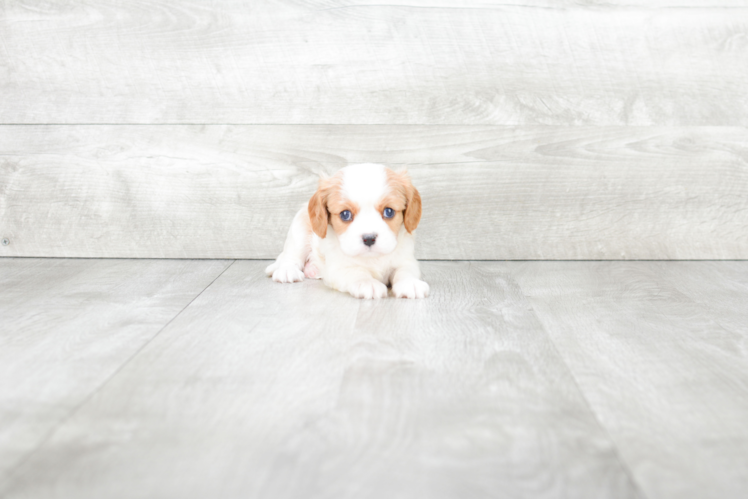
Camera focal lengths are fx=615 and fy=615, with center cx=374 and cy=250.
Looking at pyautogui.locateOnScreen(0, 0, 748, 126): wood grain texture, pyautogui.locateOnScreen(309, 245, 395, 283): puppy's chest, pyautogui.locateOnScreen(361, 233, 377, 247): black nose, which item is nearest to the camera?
pyautogui.locateOnScreen(361, 233, 377, 247): black nose

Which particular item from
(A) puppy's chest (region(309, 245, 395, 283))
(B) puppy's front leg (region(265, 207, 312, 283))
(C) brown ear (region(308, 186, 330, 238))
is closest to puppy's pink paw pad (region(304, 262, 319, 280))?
(B) puppy's front leg (region(265, 207, 312, 283))

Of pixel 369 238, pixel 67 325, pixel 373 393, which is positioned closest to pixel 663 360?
pixel 373 393

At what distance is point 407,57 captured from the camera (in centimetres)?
203

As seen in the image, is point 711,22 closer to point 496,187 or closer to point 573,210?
point 573,210

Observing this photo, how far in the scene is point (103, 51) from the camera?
206 centimetres

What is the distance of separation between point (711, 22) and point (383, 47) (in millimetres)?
1078

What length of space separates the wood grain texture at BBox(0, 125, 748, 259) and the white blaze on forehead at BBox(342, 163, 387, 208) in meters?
0.53

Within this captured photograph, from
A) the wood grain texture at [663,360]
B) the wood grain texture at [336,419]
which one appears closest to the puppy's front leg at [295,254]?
the wood grain texture at [336,419]

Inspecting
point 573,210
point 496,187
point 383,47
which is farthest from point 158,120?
point 573,210

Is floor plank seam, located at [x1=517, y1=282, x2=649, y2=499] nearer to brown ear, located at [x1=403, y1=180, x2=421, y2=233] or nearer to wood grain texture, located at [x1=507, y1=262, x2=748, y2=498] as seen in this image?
wood grain texture, located at [x1=507, y1=262, x2=748, y2=498]

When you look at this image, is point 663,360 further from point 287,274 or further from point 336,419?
point 287,274

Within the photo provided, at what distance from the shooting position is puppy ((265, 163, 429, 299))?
1522 mm

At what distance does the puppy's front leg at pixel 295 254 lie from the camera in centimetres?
178

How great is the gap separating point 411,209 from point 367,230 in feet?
0.53
